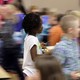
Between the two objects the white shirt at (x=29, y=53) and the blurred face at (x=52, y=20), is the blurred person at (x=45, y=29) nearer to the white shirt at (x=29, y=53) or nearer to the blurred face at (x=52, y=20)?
the blurred face at (x=52, y=20)

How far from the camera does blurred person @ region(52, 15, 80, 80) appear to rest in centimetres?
399

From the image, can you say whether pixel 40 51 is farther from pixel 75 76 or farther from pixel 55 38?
pixel 55 38

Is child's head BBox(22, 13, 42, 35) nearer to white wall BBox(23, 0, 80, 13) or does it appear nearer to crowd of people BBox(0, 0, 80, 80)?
crowd of people BBox(0, 0, 80, 80)

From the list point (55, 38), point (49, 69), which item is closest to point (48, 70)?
point (49, 69)

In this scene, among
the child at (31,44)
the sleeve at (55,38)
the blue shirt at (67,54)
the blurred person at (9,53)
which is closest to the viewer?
the blue shirt at (67,54)

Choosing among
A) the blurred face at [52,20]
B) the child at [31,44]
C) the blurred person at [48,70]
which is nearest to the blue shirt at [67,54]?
the child at [31,44]

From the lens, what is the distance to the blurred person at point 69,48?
13.1ft

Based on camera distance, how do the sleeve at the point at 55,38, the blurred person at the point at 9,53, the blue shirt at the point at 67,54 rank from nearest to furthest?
the blue shirt at the point at 67,54
the blurred person at the point at 9,53
the sleeve at the point at 55,38

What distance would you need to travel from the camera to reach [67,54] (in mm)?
4027

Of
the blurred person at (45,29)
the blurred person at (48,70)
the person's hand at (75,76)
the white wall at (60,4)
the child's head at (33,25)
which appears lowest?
the blurred person at (48,70)

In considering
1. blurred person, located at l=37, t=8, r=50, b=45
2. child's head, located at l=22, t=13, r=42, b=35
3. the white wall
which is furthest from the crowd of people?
the white wall

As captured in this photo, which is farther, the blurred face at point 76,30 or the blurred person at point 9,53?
the blurred person at point 9,53

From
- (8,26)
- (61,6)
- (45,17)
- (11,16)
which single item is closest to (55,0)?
(61,6)

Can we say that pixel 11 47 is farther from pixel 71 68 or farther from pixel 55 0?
pixel 55 0
